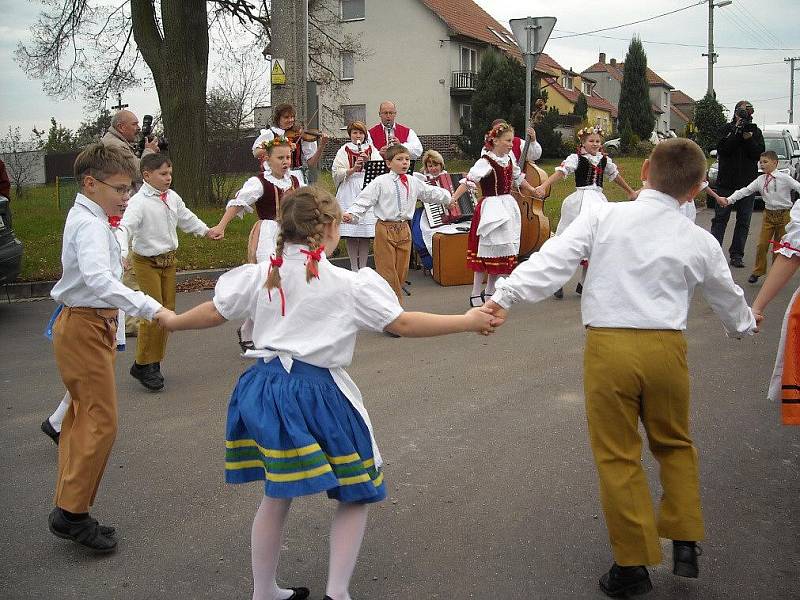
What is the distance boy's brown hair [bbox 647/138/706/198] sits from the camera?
3.58 m

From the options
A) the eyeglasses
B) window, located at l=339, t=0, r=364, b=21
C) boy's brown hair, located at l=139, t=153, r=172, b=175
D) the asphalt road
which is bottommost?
the asphalt road

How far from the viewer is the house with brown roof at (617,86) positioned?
8131 centimetres

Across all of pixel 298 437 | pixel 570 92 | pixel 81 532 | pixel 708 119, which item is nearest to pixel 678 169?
pixel 298 437

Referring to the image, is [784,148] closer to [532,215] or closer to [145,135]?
[532,215]

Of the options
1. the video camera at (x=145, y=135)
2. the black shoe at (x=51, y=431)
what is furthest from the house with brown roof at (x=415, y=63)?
the black shoe at (x=51, y=431)

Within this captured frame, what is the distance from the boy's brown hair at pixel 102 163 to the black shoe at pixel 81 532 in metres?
1.58

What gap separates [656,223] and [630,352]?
1.79 ft

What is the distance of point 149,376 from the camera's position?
22.1ft

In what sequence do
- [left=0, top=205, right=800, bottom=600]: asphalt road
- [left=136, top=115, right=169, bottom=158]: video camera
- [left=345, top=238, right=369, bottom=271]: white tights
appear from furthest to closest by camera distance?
[left=345, top=238, right=369, bottom=271]: white tights → [left=136, top=115, right=169, bottom=158]: video camera → [left=0, top=205, right=800, bottom=600]: asphalt road

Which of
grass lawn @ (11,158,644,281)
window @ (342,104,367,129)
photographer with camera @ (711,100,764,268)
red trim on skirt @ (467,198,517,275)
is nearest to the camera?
red trim on skirt @ (467,198,517,275)

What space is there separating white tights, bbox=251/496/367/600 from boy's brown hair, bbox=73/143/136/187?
6.03 ft

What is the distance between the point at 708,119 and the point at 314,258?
2934cm

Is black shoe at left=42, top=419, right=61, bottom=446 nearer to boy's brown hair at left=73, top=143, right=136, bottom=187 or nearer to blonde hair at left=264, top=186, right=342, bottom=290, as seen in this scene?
boy's brown hair at left=73, top=143, right=136, bottom=187

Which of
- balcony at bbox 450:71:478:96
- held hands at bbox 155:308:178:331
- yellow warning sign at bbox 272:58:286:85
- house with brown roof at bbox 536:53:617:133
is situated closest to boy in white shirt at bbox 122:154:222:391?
held hands at bbox 155:308:178:331
